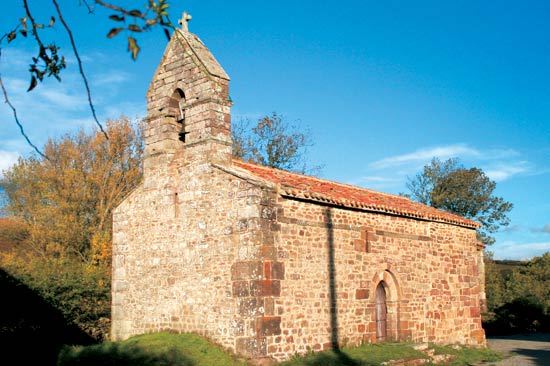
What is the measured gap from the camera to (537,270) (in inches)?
1426

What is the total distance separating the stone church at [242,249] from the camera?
44.2ft

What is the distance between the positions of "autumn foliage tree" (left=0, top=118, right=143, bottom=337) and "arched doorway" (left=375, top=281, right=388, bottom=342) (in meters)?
12.9

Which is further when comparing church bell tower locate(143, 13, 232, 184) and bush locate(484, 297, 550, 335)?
bush locate(484, 297, 550, 335)

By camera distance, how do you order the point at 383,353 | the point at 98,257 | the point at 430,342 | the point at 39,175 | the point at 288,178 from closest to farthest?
the point at 383,353 < the point at 288,178 < the point at 430,342 < the point at 98,257 < the point at 39,175

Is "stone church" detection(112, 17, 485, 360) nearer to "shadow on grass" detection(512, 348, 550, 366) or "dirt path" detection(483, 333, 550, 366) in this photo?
"dirt path" detection(483, 333, 550, 366)

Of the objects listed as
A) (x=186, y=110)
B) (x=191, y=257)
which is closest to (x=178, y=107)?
(x=186, y=110)

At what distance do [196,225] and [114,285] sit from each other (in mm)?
3970

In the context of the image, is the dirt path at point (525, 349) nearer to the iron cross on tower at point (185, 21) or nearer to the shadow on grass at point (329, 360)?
the shadow on grass at point (329, 360)

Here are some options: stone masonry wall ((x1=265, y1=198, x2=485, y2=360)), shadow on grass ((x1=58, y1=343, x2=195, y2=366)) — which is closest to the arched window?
stone masonry wall ((x1=265, y1=198, x2=485, y2=360))

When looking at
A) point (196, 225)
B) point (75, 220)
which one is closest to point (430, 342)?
point (196, 225)

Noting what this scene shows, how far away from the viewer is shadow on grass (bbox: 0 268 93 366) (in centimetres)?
1775

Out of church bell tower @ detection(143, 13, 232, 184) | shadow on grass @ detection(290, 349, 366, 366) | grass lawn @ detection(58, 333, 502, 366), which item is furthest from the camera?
church bell tower @ detection(143, 13, 232, 184)

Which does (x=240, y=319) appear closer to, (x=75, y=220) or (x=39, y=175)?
(x=75, y=220)

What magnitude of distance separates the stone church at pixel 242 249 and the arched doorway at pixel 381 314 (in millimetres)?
31
